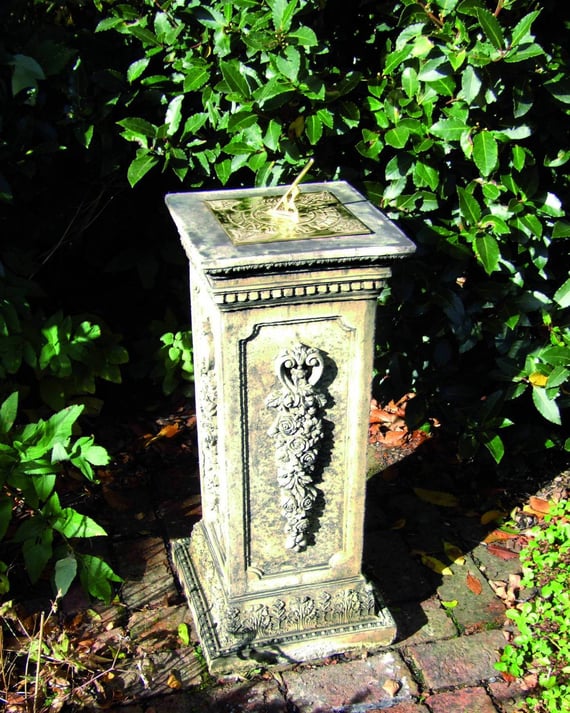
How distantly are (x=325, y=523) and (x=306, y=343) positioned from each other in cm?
73

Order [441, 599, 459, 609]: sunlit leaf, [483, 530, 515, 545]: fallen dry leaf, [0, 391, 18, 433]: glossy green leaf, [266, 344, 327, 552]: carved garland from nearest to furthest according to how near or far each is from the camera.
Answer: [266, 344, 327, 552]: carved garland → [0, 391, 18, 433]: glossy green leaf → [441, 599, 459, 609]: sunlit leaf → [483, 530, 515, 545]: fallen dry leaf

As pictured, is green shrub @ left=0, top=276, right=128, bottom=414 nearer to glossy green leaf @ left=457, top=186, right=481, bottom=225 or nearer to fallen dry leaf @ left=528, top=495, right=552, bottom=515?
glossy green leaf @ left=457, top=186, right=481, bottom=225

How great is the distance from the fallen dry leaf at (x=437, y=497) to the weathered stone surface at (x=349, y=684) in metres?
0.96

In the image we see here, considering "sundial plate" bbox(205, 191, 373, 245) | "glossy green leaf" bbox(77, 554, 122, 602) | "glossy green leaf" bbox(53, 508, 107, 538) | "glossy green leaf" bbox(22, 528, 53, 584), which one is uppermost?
"sundial plate" bbox(205, 191, 373, 245)

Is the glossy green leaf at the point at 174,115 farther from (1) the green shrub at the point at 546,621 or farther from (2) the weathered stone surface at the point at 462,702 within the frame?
(2) the weathered stone surface at the point at 462,702

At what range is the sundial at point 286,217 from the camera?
2625 mm

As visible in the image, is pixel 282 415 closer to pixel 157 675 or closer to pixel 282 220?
pixel 282 220

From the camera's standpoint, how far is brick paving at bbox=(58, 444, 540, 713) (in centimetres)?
301

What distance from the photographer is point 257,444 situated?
9.20 ft

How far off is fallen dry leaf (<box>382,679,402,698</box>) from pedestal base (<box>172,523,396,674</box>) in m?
0.16

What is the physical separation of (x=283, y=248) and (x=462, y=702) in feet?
5.71

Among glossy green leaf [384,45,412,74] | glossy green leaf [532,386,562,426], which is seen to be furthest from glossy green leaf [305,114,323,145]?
glossy green leaf [532,386,562,426]

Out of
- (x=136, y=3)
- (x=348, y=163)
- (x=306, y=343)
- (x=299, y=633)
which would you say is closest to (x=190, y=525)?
(x=299, y=633)

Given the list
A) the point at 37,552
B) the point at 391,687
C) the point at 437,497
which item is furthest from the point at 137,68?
the point at 391,687
